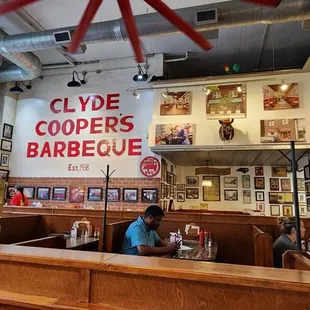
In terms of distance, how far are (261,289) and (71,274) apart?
89 centimetres

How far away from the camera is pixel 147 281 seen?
1.33 m

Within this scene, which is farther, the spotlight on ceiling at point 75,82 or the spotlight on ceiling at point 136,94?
the spotlight on ceiling at point 75,82

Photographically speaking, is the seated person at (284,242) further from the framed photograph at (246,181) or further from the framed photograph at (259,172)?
the framed photograph at (259,172)

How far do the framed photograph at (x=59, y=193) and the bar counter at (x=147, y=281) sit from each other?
6.47 metres

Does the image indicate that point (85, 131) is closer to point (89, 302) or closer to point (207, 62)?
point (207, 62)

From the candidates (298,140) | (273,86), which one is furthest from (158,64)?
(298,140)

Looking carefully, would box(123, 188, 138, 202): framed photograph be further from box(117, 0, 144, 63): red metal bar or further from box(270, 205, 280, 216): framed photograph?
box(117, 0, 144, 63): red metal bar

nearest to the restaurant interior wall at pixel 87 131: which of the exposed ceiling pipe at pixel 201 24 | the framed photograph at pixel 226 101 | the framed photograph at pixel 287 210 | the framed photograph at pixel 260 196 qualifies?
the framed photograph at pixel 226 101

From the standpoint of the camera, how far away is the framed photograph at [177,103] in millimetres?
6746

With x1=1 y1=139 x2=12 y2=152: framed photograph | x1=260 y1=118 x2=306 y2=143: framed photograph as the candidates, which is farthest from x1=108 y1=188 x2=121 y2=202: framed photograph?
x1=260 y1=118 x2=306 y2=143: framed photograph

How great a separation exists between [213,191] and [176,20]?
8026 mm

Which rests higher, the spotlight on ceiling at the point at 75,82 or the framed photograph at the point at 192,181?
the spotlight on ceiling at the point at 75,82

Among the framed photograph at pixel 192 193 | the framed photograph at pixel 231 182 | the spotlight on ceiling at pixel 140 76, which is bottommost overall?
the framed photograph at pixel 192 193

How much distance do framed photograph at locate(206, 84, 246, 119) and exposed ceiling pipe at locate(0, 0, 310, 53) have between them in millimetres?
Result: 1924
